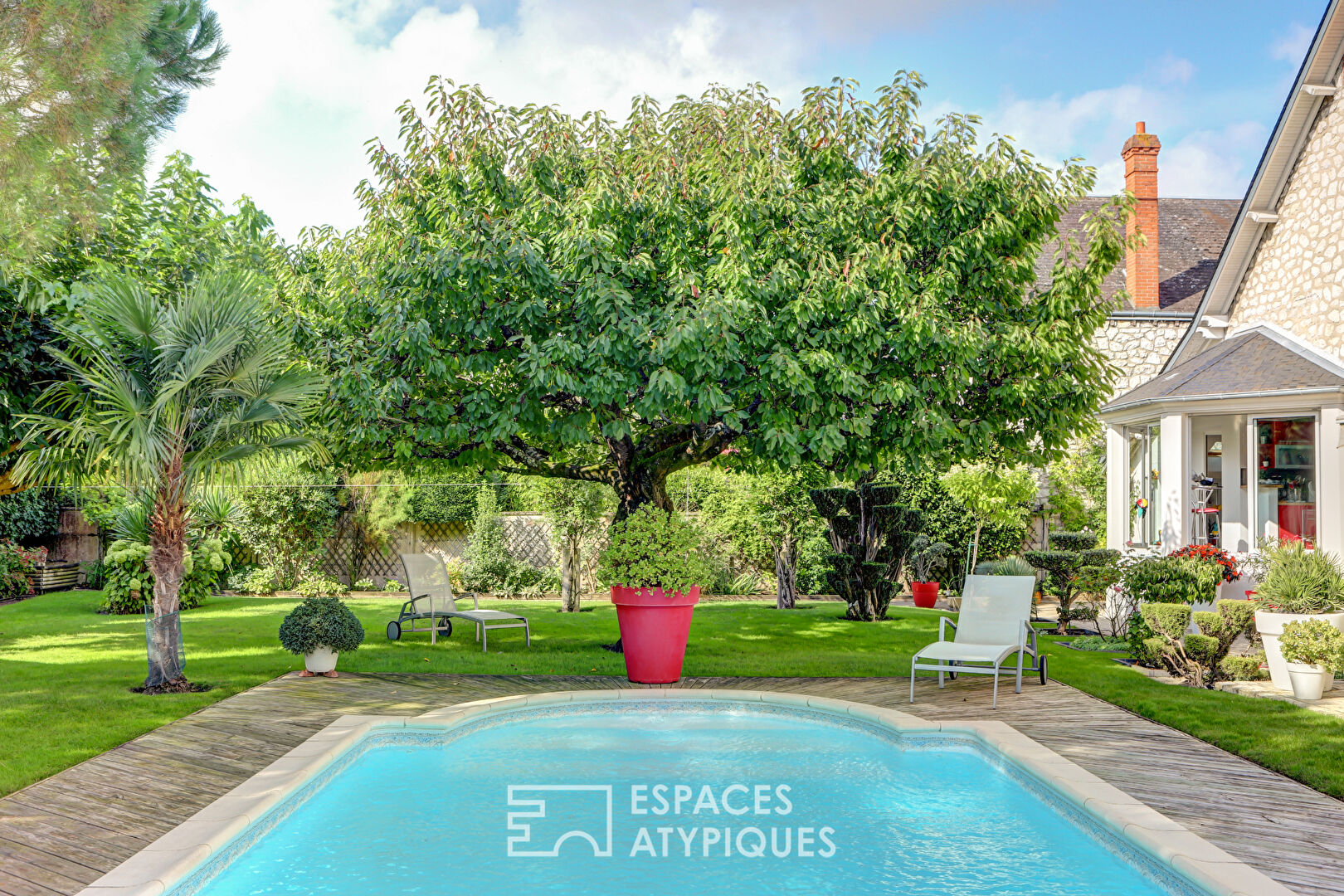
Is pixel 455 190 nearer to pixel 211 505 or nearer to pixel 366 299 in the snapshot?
pixel 366 299

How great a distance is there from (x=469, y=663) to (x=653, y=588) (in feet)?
7.82

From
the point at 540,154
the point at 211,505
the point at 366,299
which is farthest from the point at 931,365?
the point at 211,505

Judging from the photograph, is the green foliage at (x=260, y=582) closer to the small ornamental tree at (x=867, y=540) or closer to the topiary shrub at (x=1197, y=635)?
the small ornamental tree at (x=867, y=540)

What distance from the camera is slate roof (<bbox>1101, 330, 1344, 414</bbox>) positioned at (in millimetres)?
10344

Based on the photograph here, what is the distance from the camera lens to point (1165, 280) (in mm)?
18891

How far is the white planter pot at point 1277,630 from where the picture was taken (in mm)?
7652

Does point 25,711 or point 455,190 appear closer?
point 25,711

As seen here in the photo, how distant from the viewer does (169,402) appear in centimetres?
736

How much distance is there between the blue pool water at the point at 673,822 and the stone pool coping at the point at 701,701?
89mm

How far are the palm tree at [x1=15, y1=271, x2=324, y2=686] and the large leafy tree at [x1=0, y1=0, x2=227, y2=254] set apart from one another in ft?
5.73

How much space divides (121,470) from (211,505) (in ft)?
24.6

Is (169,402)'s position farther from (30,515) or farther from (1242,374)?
(30,515)

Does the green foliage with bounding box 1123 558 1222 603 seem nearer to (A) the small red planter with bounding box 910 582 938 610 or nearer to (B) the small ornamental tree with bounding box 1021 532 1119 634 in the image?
(B) the small ornamental tree with bounding box 1021 532 1119 634

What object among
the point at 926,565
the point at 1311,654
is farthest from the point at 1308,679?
the point at 926,565
